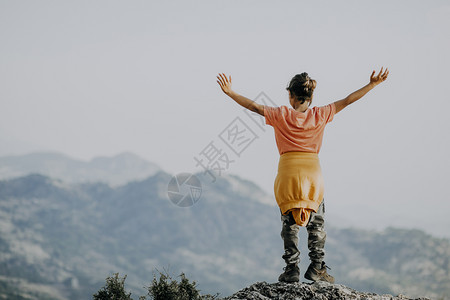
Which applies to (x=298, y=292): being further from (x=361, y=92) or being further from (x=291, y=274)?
(x=361, y=92)

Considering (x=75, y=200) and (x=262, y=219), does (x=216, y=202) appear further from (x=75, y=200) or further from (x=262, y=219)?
(x=75, y=200)

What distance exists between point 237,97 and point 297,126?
2.42 ft

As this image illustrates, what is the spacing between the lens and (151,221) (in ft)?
367

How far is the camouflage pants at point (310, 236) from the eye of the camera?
5.77 m

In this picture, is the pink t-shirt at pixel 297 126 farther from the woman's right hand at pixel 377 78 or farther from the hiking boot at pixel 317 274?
the hiking boot at pixel 317 274

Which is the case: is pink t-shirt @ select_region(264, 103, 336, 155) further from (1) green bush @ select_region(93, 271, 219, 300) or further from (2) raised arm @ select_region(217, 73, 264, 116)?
(1) green bush @ select_region(93, 271, 219, 300)

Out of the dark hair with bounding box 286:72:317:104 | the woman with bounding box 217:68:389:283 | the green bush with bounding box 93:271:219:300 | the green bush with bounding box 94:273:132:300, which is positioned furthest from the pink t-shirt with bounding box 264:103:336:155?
the green bush with bounding box 94:273:132:300

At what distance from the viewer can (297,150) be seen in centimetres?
572

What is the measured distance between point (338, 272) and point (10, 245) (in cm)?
5458

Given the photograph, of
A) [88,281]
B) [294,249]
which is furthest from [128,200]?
[294,249]

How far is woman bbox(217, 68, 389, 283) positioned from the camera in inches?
223

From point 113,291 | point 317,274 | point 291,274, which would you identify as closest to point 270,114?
point 291,274

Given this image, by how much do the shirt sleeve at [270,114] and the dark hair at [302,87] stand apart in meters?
0.30

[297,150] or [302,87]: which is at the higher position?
[302,87]
